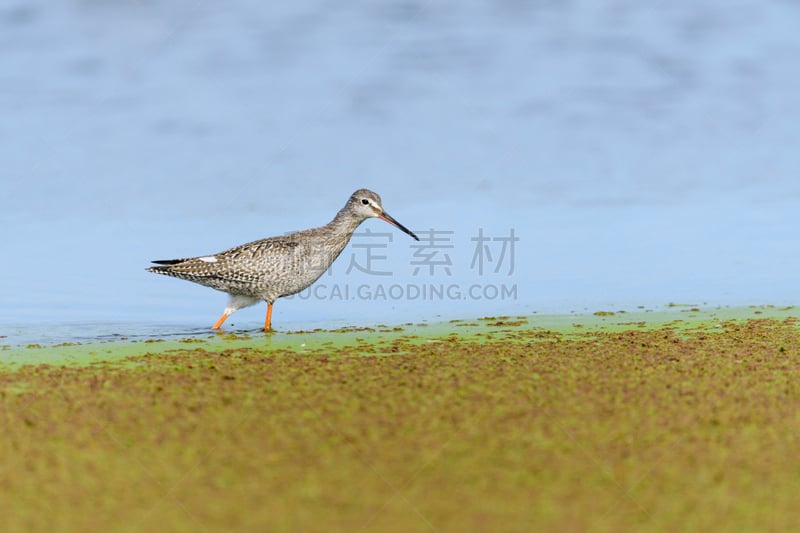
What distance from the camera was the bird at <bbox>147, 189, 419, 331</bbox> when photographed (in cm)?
1352

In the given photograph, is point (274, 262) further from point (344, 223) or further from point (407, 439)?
point (407, 439)

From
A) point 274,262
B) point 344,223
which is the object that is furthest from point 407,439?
point 344,223

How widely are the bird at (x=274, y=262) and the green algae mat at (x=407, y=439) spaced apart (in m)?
3.49

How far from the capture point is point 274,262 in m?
13.5

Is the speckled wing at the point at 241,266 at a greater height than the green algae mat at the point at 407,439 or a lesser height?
greater

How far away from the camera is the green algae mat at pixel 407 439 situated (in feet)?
16.7

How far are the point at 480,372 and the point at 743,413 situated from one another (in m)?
2.60

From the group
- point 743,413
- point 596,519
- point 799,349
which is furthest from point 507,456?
point 799,349

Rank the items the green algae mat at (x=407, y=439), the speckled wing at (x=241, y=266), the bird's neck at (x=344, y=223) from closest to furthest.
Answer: the green algae mat at (x=407, y=439), the speckled wing at (x=241, y=266), the bird's neck at (x=344, y=223)

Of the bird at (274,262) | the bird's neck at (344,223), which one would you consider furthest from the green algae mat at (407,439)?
the bird's neck at (344,223)

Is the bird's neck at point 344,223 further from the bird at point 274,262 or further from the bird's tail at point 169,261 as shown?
the bird's tail at point 169,261

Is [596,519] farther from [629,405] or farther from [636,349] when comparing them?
[636,349]

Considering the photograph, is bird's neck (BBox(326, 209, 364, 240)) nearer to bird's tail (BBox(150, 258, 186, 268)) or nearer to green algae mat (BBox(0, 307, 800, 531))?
bird's tail (BBox(150, 258, 186, 268))

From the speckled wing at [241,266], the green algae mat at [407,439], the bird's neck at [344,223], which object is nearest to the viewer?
the green algae mat at [407,439]
